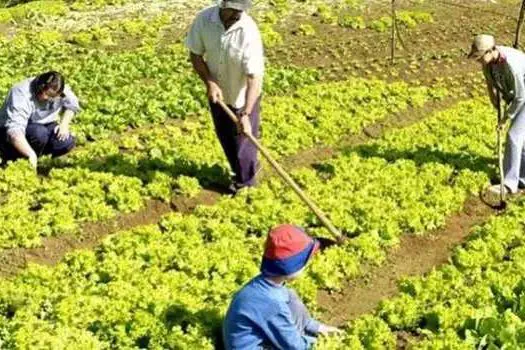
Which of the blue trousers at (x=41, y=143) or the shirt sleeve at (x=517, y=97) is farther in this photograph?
the blue trousers at (x=41, y=143)

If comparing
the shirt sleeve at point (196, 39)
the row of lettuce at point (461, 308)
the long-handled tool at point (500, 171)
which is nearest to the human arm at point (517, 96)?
the long-handled tool at point (500, 171)

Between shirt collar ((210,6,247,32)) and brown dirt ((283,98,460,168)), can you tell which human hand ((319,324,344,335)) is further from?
brown dirt ((283,98,460,168))

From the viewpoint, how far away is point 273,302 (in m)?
6.77

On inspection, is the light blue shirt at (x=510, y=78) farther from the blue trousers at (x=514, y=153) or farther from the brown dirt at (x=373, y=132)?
the brown dirt at (x=373, y=132)

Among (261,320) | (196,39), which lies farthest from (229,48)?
(261,320)

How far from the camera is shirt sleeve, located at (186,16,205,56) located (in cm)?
1002

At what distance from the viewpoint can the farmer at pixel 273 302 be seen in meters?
6.58

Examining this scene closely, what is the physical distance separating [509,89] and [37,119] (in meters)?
6.13

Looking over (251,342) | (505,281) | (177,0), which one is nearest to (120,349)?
(251,342)

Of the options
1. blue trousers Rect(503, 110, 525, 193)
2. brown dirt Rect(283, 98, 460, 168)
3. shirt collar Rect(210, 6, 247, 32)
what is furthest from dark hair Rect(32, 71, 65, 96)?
blue trousers Rect(503, 110, 525, 193)

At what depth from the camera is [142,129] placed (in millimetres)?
13297

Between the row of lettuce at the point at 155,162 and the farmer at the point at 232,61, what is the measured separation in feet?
3.82

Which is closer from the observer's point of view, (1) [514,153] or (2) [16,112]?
(2) [16,112]

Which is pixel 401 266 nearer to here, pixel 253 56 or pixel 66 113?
pixel 253 56
